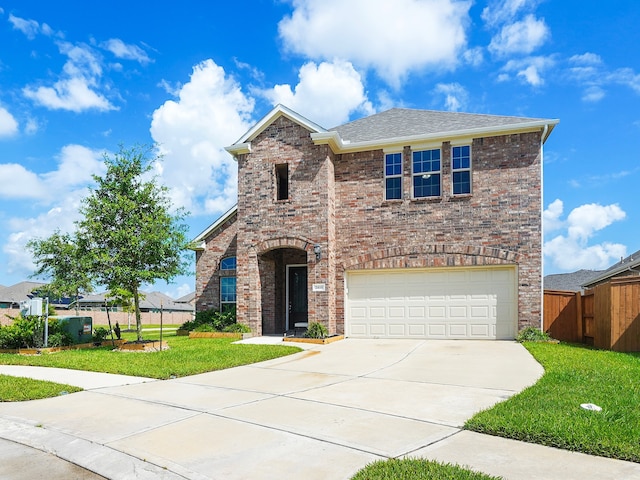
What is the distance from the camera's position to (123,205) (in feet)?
47.0

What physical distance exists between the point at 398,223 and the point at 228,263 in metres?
7.28

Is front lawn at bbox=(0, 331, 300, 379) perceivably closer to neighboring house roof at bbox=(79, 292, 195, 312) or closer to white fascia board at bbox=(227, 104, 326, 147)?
white fascia board at bbox=(227, 104, 326, 147)

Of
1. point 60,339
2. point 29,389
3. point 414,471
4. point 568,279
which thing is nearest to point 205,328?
point 60,339

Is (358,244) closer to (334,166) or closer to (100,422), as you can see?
(334,166)

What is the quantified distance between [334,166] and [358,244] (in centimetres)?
290

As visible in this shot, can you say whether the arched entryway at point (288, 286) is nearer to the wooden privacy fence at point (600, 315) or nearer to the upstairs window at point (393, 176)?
the upstairs window at point (393, 176)

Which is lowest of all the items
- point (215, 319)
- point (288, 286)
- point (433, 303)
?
point (215, 319)

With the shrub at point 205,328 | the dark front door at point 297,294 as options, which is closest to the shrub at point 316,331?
the dark front door at point 297,294

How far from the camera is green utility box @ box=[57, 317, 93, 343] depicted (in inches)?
596

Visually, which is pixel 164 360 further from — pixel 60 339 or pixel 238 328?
pixel 238 328

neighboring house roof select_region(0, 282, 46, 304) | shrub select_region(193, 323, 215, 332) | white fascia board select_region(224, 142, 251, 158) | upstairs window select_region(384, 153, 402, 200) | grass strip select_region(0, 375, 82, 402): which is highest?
white fascia board select_region(224, 142, 251, 158)

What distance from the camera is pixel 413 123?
58.4 feet

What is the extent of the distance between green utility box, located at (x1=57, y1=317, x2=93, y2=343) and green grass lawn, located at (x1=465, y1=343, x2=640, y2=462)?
13.3 m

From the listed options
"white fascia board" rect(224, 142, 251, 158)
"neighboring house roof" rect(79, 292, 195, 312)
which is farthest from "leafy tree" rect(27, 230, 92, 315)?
"neighboring house roof" rect(79, 292, 195, 312)
